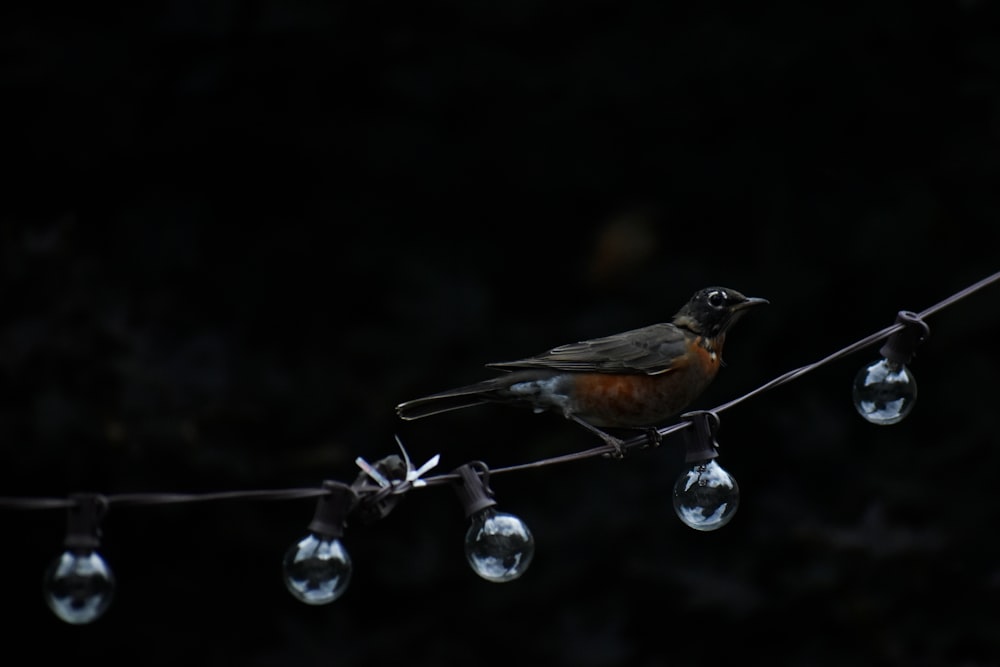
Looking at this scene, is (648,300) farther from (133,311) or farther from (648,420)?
(133,311)

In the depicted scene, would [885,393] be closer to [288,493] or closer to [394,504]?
[394,504]

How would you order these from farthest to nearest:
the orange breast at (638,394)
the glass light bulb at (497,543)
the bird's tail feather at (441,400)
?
the orange breast at (638,394) < the bird's tail feather at (441,400) < the glass light bulb at (497,543)

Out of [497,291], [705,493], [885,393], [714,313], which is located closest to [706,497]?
[705,493]

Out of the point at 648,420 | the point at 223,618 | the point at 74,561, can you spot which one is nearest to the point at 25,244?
the point at 223,618

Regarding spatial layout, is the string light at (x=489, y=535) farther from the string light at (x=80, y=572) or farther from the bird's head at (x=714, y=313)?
the bird's head at (x=714, y=313)

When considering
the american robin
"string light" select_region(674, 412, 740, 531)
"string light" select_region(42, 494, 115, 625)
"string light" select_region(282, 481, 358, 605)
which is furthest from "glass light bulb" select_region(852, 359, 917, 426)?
"string light" select_region(42, 494, 115, 625)

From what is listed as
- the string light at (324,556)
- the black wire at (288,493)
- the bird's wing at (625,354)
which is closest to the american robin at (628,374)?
the bird's wing at (625,354)
